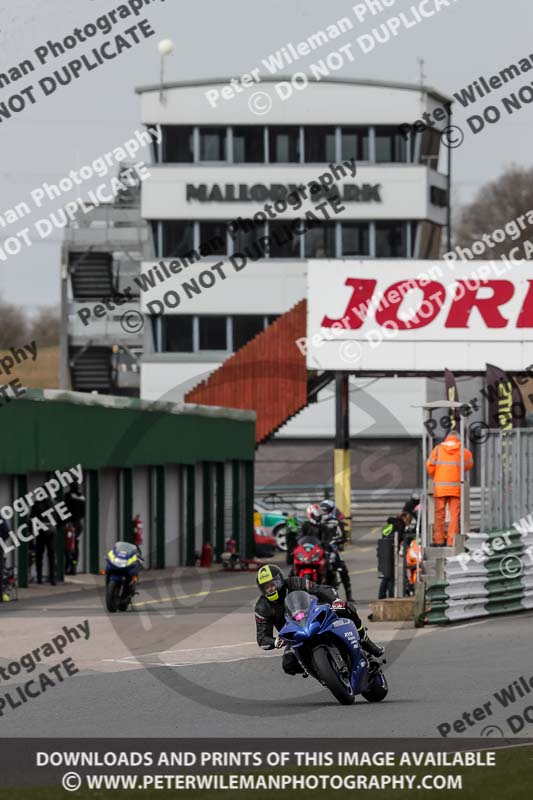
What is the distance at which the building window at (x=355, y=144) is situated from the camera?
69125 mm

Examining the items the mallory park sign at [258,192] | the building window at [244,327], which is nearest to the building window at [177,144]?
the mallory park sign at [258,192]

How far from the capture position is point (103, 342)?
6850 cm

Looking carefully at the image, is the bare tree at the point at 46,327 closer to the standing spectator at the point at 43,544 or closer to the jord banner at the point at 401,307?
the jord banner at the point at 401,307

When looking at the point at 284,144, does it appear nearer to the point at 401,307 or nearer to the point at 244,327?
the point at 244,327

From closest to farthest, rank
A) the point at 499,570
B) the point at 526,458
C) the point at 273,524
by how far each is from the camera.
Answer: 1. the point at 499,570
2. the point at 526,458
3. the point at 273,524

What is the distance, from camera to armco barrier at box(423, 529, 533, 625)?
73.6ft

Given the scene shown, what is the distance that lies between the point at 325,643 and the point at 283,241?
2208 inches

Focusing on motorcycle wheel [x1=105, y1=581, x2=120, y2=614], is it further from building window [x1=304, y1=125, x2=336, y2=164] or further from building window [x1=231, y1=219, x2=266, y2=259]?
building window [x1=304, y1=125, x2=336, y2=164]

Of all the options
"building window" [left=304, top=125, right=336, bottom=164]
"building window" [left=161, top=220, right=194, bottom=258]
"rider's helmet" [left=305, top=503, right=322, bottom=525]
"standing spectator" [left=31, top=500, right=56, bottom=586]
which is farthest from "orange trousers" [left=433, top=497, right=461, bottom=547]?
"building window" [left=304, top=125, right=336, bottom=164]

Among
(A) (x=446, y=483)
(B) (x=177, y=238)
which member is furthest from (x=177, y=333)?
(A) (x=446, y=483)

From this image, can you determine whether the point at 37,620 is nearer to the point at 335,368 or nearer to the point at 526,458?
the point at 526,458

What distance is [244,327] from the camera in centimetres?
6931
